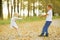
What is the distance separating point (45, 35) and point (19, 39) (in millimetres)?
2025

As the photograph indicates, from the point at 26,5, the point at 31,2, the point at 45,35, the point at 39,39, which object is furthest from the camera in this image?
the point at 26,5

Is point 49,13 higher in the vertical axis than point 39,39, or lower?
higher

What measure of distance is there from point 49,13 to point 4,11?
31.7 m

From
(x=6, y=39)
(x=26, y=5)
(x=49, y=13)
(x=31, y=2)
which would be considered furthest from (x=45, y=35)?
(x=26, y=5)

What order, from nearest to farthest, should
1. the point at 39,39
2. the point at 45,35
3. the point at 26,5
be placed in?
the point at 39,39, the point at 45,35, the point at 26,5

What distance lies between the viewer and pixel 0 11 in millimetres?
45750

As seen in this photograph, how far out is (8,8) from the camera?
145ft

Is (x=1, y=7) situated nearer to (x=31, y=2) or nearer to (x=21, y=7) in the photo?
(x=21, y=7)

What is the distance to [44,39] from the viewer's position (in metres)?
13.6

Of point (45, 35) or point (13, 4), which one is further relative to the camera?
point (13, 4)

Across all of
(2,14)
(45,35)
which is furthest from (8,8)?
(45,35)

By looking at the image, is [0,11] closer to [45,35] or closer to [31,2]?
[31,2]

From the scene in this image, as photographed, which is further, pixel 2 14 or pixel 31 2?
pixel 2 14

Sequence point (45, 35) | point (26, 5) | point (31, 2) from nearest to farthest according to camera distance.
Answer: point (45, 35)
point (31, 2)
point (26, 5)
